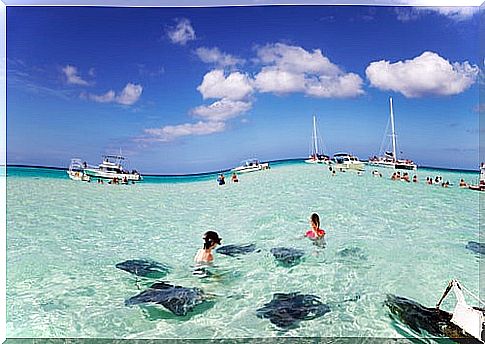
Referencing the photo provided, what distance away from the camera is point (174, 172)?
6824 mm

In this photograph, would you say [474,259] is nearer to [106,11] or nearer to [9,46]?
[106,11]

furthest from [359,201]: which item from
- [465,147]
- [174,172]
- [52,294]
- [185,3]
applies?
[52,294]

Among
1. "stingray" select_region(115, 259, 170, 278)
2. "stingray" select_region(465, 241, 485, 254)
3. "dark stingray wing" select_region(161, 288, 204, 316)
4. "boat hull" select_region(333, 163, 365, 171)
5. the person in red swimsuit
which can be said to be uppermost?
"boat hull" select_region(333, 163, 365, 171)

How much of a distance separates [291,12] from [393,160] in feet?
6.14

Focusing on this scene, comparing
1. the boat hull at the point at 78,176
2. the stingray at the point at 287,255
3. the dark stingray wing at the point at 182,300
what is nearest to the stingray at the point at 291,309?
the stingray at the point at 287,255

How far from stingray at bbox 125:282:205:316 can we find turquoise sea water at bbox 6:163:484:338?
7 cm

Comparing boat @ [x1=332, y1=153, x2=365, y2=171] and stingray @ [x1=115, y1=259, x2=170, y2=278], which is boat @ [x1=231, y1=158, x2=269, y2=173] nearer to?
boat @ [x1=332, y1=153, x2=365, y2=171]

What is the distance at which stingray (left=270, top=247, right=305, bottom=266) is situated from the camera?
656 centimetres

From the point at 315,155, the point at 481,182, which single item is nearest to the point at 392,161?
the point at 315,155

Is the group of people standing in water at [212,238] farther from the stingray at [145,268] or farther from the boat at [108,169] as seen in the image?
the boat at [108,169]

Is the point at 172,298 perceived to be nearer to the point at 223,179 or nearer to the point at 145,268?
the point at 145,268

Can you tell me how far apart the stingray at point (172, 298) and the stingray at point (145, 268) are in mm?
130

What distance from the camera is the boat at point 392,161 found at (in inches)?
262

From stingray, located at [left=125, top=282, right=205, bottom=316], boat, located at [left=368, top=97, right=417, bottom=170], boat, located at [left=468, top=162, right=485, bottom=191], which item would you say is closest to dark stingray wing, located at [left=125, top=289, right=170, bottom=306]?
stingray, located at [left=125, top=282, right=205, bottom=316]
